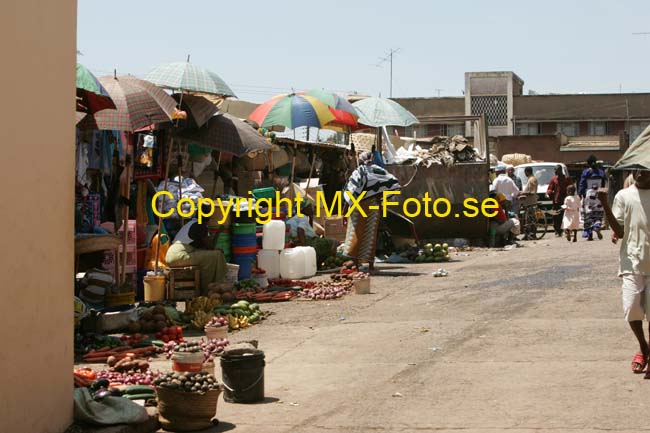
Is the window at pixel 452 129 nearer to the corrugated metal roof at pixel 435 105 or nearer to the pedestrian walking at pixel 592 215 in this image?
the corrugated metal roof at pixel 435 105

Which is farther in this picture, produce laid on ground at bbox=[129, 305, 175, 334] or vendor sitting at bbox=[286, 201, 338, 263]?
vendor sitting at bbox=[286, 201, 338, 263]

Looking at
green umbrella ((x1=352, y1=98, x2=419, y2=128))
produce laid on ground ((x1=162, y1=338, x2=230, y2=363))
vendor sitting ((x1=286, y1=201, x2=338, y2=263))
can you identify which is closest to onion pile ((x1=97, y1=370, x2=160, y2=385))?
produce laid on ground ((x1=162, y1=338, x2=230, y2=363))

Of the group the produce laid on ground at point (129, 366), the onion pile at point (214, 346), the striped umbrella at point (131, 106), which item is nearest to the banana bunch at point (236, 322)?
the onion pile at point (214, 346)

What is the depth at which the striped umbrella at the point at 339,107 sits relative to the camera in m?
24.3

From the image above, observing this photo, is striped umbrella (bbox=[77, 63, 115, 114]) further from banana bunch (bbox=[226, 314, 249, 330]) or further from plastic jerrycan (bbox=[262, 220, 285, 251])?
plastic jerrycan (bbox=[262, 220, 285, 251])

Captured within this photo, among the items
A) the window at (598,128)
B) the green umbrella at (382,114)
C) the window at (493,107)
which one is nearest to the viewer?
the green umbrella at (382,114)

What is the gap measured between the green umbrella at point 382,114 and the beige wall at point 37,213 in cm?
1782

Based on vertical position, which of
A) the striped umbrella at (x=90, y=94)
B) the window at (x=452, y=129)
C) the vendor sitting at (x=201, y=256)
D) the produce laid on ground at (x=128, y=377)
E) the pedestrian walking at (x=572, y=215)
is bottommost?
the produce laid on ground at (x=128, y=377)

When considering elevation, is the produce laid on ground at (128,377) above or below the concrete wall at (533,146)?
below

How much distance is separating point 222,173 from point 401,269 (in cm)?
383

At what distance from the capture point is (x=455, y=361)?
361 inches

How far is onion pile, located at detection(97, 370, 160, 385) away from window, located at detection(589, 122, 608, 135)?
2314 inches

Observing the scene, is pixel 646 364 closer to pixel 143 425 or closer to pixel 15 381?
pixel 143 425

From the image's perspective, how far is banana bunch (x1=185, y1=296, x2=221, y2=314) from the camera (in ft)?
40.7
